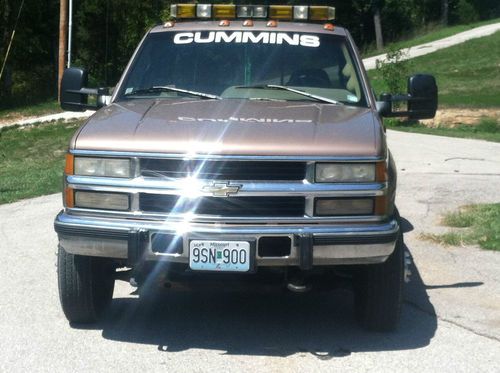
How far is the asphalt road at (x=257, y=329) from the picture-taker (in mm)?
5309

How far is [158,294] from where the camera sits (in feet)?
22.3

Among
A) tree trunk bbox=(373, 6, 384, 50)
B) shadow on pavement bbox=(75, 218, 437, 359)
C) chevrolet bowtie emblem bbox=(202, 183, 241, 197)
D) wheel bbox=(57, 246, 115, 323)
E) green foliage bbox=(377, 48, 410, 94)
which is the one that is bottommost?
tree trunk bbox=(373, 6, 384, 50)

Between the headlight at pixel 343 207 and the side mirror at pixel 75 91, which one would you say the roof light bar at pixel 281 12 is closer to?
the side mirror at pixel 75 91

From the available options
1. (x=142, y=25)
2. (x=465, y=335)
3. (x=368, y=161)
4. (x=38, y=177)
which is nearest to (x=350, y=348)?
(x=465, y=335)

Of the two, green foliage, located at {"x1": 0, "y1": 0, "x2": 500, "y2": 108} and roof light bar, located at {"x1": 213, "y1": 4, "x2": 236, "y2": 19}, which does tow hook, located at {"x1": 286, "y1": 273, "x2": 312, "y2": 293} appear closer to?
roof light bar, located at {"x1": 213, "y1": 4, "x2": 236, "y2": 19}

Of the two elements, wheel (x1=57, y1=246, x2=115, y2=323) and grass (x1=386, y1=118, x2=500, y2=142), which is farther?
grass (x1=386, y1=118, x2=500, y2=142)

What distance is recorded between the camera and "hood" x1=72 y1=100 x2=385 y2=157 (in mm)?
5199

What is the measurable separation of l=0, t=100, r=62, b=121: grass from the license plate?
2565cm

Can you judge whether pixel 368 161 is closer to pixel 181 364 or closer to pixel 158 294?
pixel 181 364

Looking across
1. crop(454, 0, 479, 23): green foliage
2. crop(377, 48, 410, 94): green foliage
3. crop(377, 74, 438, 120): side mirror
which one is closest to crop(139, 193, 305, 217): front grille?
crop(377, 74, 438, 120): side mirror

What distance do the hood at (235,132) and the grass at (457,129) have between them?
1540cm

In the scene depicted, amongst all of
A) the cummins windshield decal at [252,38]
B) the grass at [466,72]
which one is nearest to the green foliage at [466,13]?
the grass at [466,72]

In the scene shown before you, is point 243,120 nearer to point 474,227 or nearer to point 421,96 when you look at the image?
point 421,96

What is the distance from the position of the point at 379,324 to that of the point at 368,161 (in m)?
1.14
